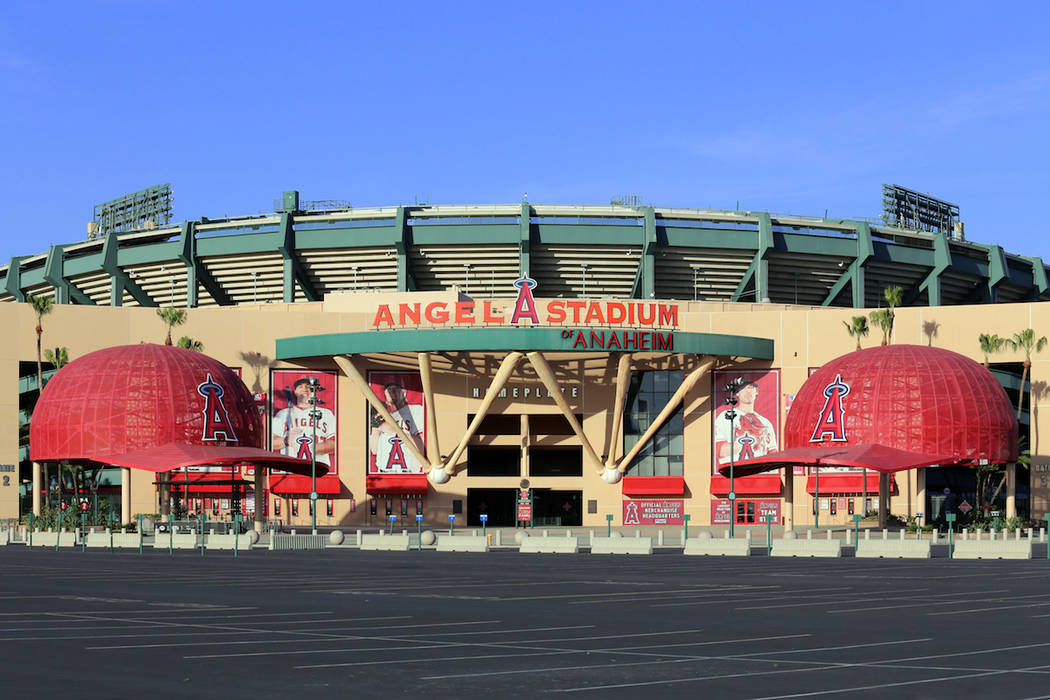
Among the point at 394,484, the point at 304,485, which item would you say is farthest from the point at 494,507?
the point at 304,485

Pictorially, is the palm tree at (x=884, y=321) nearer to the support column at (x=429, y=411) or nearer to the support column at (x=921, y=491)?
the support column at (x=921, y=491)

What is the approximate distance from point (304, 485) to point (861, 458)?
37828 mm

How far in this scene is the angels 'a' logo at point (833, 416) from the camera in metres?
78.4

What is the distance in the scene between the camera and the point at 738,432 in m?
93.9

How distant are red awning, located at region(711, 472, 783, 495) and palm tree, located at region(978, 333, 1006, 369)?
15.2 meters

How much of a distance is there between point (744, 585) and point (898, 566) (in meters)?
13.8

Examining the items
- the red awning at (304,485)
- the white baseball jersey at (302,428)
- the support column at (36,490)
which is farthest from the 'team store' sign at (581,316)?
the support column at (36,490)

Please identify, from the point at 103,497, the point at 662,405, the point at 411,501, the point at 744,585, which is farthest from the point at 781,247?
the point at 744,585

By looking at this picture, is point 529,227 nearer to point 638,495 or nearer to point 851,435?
point 638,495

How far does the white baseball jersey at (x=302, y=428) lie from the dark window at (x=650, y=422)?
65.7 ft

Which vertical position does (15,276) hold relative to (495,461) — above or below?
above

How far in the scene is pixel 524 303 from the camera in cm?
8912

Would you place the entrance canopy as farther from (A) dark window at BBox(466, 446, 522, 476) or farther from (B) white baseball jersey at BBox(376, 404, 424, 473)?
(A) dark window at BBox(466, 446, 522, 476)

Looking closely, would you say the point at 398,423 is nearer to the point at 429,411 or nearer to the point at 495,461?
the point at 429,411
